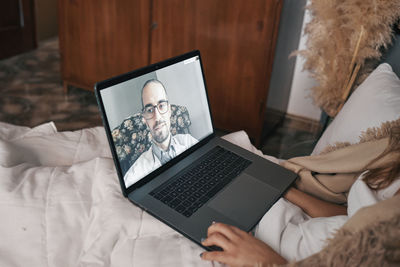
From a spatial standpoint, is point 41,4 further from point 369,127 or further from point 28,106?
point 369,127

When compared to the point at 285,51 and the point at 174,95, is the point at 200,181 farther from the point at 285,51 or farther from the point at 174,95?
the point at 285,51

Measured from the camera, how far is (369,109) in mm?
1144

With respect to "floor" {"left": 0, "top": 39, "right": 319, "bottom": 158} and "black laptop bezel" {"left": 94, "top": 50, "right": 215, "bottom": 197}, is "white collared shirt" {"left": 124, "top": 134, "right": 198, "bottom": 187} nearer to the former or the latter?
"black laptop bezel" {"left": 94, "top": 50, "right": 215, "bottom": 197}

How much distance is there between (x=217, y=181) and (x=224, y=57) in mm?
1297

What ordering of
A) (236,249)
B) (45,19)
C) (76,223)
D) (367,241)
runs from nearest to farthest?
(367,241) < (236,249) < (76,223) < (45,19)

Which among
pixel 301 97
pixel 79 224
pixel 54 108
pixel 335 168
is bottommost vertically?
pixel 54 108

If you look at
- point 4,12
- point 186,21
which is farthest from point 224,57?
point 4,12

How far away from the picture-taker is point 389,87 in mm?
1162

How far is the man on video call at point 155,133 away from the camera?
3.13 feet

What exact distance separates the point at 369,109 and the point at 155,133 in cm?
66

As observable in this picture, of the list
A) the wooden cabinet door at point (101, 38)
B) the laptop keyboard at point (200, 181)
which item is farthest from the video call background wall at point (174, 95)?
the wooden cabinet door at point (101, 38)

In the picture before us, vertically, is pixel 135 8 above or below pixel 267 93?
above

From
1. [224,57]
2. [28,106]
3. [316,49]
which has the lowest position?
[28,106]

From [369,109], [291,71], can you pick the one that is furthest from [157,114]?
[291,71]
